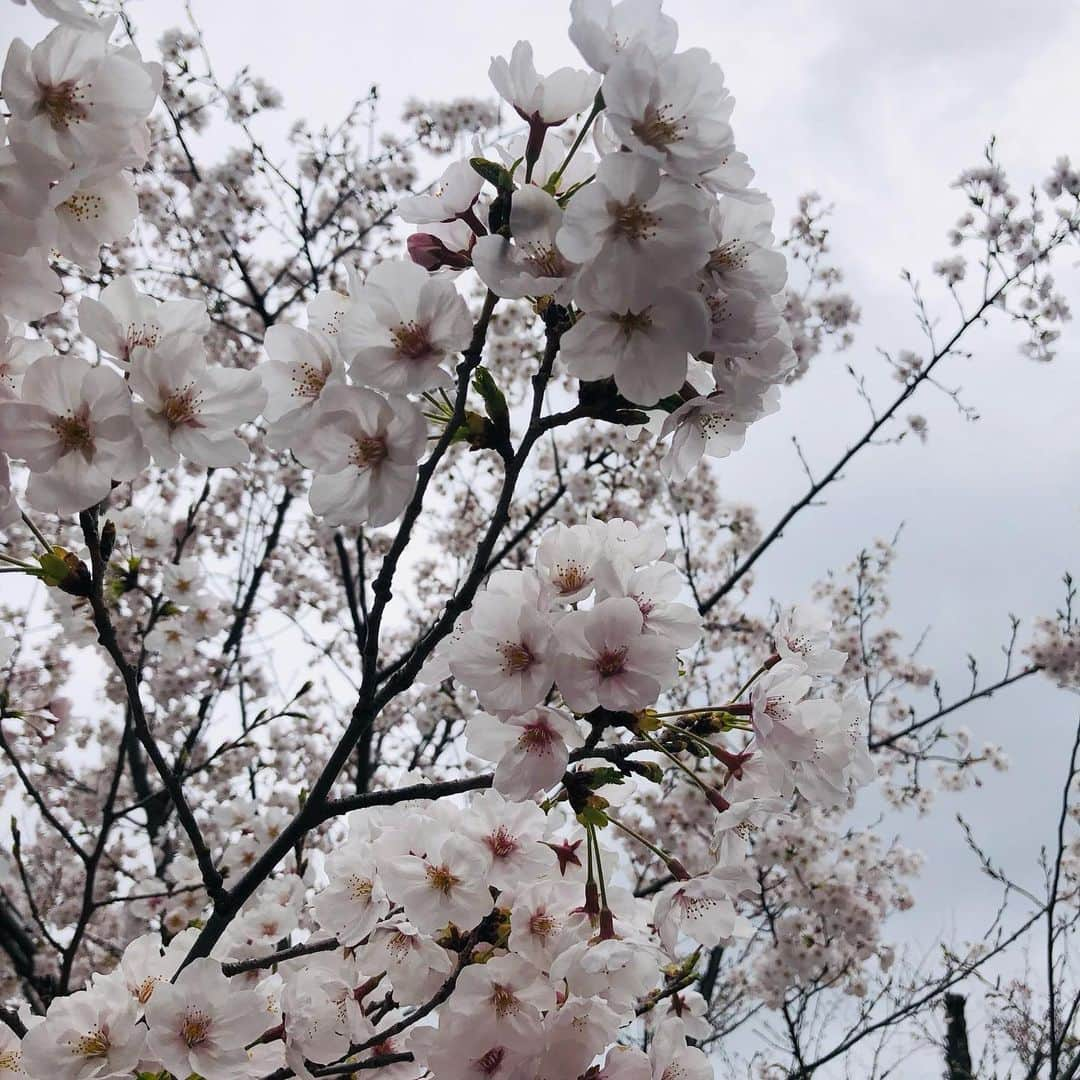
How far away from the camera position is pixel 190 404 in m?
1.24

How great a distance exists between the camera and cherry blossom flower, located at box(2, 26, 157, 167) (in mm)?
1045

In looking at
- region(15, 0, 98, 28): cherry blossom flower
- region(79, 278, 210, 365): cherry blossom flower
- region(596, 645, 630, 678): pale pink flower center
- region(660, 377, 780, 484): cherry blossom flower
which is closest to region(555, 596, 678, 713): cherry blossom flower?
region(596, 645, 630, 678): pale pink flower center

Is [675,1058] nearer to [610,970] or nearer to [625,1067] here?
[625,1067]

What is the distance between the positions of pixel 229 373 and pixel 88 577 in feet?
1.28

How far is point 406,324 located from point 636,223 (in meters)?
0.34

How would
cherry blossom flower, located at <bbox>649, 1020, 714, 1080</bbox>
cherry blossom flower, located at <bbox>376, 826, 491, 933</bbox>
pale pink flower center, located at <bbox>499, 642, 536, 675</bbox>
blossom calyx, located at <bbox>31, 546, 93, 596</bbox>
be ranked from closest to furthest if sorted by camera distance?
pale pink flower center, located at <bbox>499, 642, 536, 675</bbox>, blossom calyx, located at <bbox>31, 546, 93, 596</bbox>, cherry blossom flower, located at <bbox>376, 826, 491, 933</bbox>, cherry blossom flower, located at <bbox>649, 1020, 714, 1080</bbox>

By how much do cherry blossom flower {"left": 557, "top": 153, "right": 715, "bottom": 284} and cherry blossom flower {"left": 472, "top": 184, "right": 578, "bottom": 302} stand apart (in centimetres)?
6

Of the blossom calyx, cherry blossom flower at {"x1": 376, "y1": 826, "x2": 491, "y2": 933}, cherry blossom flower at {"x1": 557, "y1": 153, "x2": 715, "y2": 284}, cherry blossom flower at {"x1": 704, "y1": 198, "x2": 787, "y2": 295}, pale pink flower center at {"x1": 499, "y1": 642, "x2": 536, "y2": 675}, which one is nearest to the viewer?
cherry blossom flower at {"x1": 557, "y1": 153, "x2": 715, "y2": 284}

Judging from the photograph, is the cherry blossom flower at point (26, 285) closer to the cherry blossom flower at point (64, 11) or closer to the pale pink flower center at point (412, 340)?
the cherry blossom flower at point (64, 11)

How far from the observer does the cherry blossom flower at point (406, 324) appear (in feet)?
3.69

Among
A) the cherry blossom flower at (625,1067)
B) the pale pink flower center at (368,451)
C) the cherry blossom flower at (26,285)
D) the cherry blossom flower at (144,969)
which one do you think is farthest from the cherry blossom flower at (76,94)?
the cherry blossom flower at (625,1067)

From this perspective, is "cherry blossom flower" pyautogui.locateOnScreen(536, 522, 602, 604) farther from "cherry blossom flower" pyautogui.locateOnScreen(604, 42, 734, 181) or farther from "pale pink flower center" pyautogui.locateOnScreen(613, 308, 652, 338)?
"cherry blossom flower" pyautogui.locateOnScreen(604, 42, 734, 181)

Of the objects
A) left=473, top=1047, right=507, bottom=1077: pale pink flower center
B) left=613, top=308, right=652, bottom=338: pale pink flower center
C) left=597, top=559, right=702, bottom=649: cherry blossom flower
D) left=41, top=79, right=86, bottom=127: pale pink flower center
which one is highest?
left=41, top=79, right=86, bottom=127: pale pink flower center

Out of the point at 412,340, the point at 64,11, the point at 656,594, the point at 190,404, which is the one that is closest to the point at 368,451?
the point at 412,340
